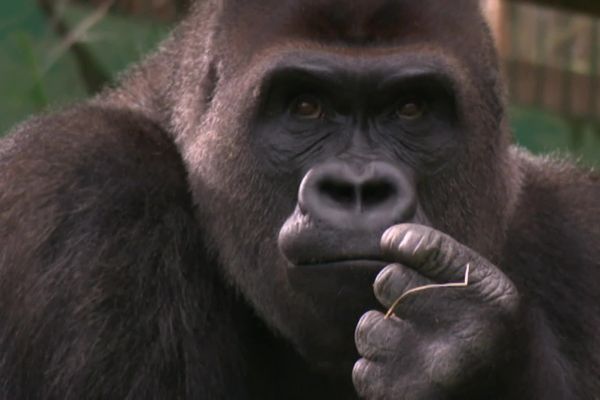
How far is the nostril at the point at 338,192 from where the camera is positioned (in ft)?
14.6

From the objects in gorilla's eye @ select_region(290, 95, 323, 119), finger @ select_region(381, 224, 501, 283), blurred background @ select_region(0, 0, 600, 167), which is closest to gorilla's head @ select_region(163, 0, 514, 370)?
gorilla's eye @ select_region(290, 95, 323, 119)

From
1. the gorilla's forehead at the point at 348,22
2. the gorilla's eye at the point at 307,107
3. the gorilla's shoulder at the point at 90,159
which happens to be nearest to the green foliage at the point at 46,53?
the gorilla's shoulder at the point at 90,159

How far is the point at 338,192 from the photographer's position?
4.50 meters

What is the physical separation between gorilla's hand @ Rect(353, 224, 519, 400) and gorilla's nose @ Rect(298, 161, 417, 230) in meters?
0.10

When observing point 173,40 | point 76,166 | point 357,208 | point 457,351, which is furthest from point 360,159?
point 173,40

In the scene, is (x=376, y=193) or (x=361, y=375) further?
(x=361, y=375)

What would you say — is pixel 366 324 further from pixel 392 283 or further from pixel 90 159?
pixel 90 159

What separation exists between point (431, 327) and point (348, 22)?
1.11 metres

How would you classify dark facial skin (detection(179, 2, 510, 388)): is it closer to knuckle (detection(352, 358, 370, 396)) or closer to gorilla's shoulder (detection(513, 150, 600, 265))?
knuckle (detection(352, 358, 370, 396))

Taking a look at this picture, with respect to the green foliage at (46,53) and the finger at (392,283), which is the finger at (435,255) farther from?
the green foliage at (46,53)

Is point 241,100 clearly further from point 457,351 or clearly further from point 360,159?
point 457,351

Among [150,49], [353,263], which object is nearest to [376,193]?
A: [353,263]

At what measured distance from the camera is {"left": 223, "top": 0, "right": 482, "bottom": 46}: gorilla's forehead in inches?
195

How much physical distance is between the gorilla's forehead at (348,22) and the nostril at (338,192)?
2.14 feet
